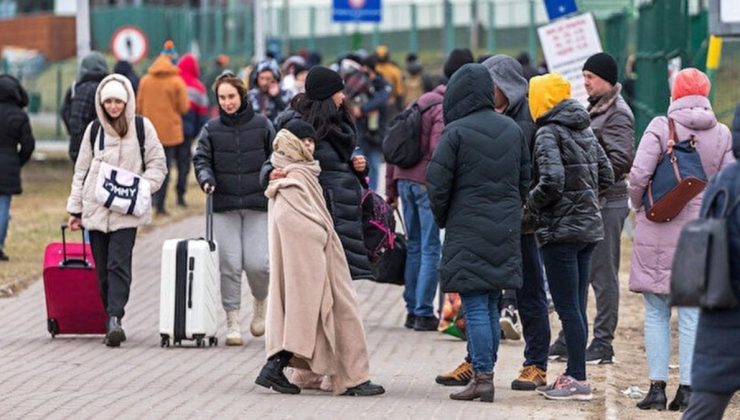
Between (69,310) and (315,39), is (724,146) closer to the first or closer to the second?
(69,310)

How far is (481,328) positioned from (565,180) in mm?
905

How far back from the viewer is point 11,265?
17.9 metres

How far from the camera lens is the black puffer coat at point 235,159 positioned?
12.6 metres

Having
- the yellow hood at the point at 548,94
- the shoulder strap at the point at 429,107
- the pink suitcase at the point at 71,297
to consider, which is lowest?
the pink suitcase at the point at 71,297

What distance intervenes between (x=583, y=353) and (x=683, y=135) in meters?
1.32

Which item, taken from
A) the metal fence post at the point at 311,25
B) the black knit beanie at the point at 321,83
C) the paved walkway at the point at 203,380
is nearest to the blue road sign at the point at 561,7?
the paved walkway at the point at 203,380

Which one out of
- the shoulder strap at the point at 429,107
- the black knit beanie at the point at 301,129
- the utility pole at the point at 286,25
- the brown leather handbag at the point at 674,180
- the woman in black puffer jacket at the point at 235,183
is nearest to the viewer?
the brown leather handbag at the point at 674,180

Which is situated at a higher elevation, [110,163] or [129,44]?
[110,163]

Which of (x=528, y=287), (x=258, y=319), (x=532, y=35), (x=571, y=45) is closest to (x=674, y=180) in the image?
(x=528, y=287)

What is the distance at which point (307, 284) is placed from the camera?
10281mm

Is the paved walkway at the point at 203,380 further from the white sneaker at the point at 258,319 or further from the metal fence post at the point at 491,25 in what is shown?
the metal fence post at the point at 491,25

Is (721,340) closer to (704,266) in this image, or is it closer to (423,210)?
(704,266)

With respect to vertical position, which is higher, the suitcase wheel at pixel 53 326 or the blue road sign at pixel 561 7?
the blue road sign at pixel 561 7

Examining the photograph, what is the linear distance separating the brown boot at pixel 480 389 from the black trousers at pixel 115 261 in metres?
3.30
